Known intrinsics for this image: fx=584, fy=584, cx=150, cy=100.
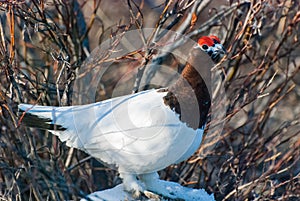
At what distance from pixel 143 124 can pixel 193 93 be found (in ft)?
1.21

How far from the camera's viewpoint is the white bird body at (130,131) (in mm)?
3201

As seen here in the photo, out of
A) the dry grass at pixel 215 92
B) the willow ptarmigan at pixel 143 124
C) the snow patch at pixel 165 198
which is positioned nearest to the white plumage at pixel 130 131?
the willow ptarmigan at pixel 143 124

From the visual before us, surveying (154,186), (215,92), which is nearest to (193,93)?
(154,186)

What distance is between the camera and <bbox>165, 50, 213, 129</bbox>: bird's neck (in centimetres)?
328

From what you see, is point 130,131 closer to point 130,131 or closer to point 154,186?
point 130,131

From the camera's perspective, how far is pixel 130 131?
3234 mm

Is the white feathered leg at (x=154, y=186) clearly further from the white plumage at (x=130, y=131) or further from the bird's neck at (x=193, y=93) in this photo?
the bird's neck at (x=193, y=93)

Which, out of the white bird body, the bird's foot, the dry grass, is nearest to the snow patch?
the bird's foot

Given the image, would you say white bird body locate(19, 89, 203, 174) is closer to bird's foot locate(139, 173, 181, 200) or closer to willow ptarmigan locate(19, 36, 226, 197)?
willow ptarmigan locate(19, 36, 226, 197)

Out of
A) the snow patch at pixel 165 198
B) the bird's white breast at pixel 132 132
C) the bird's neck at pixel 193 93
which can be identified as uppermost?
the bird's neck at pixel 193 93

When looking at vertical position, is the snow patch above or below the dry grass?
below

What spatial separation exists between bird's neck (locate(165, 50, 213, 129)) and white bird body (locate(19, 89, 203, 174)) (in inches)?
2.0

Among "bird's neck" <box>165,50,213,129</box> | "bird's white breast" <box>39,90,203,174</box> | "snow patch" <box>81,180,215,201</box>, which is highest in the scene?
"bird's neck" <box>165,50,213,129</box>

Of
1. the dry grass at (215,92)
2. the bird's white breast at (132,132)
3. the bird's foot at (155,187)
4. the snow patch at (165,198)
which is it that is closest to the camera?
the bird's white breast at (132,132)
